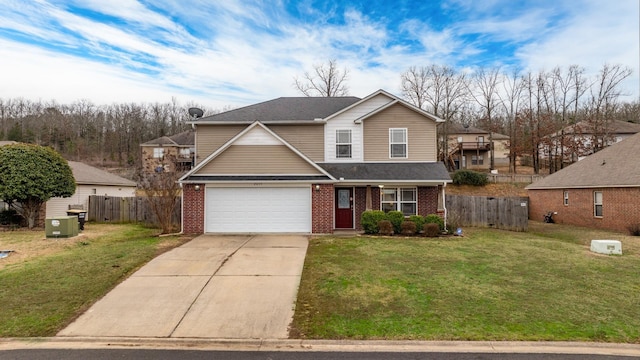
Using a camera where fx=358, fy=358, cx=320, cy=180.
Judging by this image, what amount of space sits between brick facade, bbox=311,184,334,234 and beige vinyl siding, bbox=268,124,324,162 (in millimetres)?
2863

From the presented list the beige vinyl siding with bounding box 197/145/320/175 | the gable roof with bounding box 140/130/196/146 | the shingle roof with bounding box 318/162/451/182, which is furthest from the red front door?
the gable roof with bounding box 140/130/196/146

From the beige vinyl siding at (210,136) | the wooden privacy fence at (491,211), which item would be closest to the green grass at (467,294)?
the wooden privacy fence at (491,211)

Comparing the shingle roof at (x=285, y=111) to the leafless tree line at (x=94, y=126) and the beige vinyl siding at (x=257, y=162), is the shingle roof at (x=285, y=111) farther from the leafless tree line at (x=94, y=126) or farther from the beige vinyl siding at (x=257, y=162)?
the leafless tree line at (x=94, y=126)

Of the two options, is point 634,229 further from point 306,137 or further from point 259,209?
point 259,209

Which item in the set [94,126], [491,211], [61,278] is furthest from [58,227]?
[94,126]

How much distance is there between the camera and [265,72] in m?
24.9

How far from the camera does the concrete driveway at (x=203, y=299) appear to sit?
19.2 ft

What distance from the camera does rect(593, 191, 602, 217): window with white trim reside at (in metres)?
19.0

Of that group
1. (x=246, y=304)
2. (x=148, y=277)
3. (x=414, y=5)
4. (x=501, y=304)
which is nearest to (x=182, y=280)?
(x=148, y=277)

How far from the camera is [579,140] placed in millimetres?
35906

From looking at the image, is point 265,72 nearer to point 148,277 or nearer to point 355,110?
Result: point 355,110

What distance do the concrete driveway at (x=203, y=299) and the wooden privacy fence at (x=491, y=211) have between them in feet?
39.9

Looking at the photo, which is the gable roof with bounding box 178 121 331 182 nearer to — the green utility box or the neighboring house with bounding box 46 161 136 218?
the green utility box

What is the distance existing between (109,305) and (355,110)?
13.4 m
